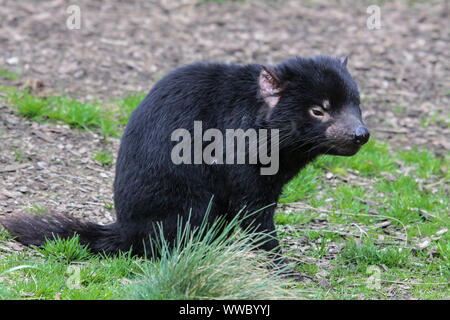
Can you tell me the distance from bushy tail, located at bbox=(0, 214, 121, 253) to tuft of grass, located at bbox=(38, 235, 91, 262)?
0.26 ft

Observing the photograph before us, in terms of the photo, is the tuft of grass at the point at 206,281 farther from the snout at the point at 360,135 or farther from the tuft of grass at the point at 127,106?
the tuft of grass at the point at 127,106

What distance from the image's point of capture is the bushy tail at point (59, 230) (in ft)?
14.3

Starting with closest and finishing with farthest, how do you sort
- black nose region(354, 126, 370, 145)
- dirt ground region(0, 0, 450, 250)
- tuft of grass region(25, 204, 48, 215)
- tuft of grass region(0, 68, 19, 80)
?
black nose region(354, 126, 370, 145) → tuft of grass region(25, 204, 48, 215) → dirt ground region(0, 0, 450, 250) → tuft of grass region(0, 68, 19, 80)

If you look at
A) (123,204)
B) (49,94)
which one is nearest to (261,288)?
(123,204)

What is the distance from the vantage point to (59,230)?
4.41 metres

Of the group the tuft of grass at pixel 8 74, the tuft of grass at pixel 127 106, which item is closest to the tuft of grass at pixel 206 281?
the tuft of grass at pixel 127 106

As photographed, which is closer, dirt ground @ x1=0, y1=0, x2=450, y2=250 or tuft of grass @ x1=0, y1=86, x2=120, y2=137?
dirt ground @ x1=0, y1=0, x2=450, y2=250

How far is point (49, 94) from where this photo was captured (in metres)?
6.53

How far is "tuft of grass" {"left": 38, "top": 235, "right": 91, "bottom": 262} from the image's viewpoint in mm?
4255

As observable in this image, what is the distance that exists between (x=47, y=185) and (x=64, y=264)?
3.76 feet

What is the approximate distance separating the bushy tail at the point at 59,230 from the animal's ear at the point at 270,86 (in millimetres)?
1401

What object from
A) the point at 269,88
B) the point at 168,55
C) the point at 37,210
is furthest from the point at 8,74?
the point at 269,88

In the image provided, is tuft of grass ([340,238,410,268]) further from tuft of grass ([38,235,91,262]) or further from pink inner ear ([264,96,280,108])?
tuft of grass ([38,235,91,262])

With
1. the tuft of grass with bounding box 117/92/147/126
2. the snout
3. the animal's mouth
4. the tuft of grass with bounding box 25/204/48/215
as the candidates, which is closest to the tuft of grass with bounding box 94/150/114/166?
the tuft of grass with bounding box 117/92/147/126
